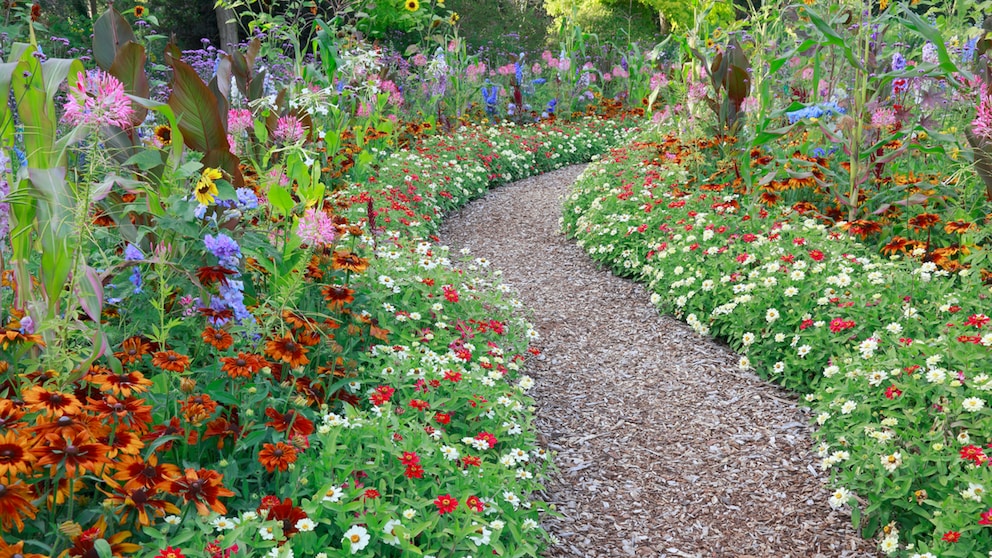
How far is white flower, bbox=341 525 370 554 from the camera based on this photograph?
1.72 metres

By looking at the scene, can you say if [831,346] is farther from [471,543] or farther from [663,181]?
[663,181]

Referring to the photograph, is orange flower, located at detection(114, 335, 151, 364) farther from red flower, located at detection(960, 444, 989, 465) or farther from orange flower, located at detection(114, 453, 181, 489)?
red flower, located at detection(960, 444, 989, 465)

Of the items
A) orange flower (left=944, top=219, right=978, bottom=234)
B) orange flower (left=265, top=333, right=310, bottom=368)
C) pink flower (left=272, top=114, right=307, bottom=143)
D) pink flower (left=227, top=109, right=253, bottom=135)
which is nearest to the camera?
orange flower (left=265, top=333, right=310, bottom=368)

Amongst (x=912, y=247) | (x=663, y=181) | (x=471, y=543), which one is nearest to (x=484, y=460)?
(x=471, y=543)

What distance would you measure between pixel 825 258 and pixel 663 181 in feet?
6.40

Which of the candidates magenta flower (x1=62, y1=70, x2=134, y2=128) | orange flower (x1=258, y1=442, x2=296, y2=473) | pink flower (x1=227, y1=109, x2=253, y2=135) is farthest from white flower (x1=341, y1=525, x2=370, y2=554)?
pink flower (x1=227, y1=109, x2=253, y2=135)

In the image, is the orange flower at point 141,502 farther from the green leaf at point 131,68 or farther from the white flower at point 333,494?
the green leaf at point 131,68

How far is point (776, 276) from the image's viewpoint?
3492 mm

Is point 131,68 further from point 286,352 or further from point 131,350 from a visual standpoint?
point 286,352

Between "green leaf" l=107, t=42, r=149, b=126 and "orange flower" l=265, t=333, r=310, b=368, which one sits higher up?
"green leaf" l=107, t=42, r=149, b=126

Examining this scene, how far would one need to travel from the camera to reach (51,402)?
4.97 ft

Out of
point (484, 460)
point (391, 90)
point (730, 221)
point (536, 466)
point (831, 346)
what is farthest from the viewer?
point (391, 90)

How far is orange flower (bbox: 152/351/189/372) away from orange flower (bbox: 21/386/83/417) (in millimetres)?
270

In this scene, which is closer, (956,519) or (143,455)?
(143,455)
